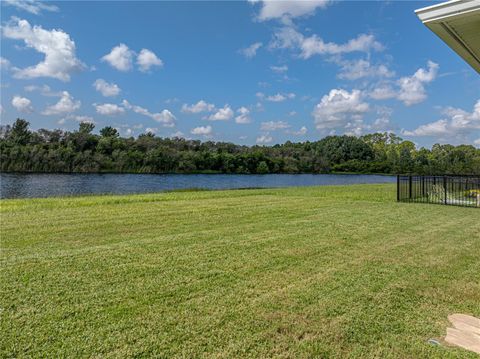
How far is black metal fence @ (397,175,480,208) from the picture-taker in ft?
38.6

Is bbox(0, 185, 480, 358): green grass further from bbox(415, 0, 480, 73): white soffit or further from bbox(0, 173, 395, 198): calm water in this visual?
bbox(0, 173, 395, 198): calm water

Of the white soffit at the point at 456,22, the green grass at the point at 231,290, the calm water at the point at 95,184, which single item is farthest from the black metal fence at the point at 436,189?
the calm water at the point at 95,184

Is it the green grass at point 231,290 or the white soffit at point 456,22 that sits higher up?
the white soffit at point 456,22

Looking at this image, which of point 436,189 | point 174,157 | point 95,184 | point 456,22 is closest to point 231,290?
point 456,22

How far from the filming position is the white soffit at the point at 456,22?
8.04 ft

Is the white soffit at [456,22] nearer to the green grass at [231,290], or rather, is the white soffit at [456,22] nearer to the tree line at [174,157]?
the green grass at [231,290]

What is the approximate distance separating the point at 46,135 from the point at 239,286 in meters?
→ 60.8

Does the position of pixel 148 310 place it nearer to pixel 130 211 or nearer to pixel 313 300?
pixel 313 300

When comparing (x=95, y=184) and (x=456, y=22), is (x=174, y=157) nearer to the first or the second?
(x=95, y=184)

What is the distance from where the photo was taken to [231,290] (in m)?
3.26

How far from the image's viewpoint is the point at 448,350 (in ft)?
7.59

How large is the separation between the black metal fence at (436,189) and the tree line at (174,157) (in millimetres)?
18018

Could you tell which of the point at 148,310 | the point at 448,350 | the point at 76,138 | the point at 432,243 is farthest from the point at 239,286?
the point at 76,138

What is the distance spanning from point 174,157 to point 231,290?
55.2 metres
